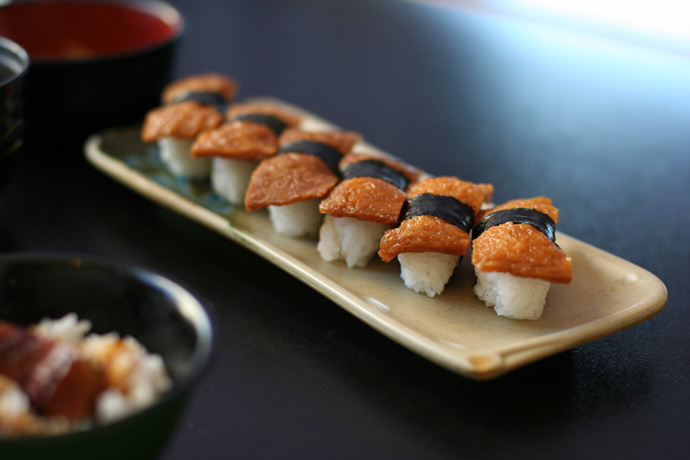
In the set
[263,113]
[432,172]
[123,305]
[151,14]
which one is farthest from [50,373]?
[151,14]

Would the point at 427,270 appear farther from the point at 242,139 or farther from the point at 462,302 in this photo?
the point at 242,139

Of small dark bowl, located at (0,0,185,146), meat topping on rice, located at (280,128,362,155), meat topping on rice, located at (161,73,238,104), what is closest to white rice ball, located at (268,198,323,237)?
meat topping on rice, located at (280,128,362,155)

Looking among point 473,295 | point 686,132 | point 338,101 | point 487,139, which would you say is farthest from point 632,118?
point 473,295

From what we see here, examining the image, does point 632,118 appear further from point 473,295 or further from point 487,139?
point 473,295

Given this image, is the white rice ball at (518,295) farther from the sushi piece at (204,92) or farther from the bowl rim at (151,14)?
the bowl rim at (151,14)

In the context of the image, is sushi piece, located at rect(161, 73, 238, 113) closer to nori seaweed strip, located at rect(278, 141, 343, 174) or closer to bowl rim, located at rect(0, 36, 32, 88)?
nori seaweed strip, located at rect(278, 141, 343, 174)
